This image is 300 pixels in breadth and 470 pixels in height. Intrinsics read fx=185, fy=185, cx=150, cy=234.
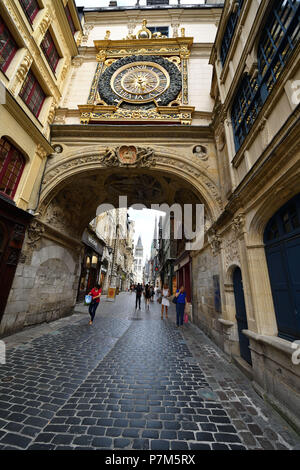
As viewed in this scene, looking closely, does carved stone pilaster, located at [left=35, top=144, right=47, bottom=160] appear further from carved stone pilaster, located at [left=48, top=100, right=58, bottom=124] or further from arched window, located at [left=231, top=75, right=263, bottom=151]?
arched window, located at [left=231, top=75, right=263, bottom=151]

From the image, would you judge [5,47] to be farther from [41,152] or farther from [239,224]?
[239,224]

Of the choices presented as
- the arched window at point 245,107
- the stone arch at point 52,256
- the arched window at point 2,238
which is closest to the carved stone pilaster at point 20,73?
the arched window at point 2,238

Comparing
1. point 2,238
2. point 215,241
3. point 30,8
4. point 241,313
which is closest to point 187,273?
point 215,241

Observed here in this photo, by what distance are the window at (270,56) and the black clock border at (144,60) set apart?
477 cm

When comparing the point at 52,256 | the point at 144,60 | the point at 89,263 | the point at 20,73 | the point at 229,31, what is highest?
the point at 144,60

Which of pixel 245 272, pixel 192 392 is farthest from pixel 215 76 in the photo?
pixel 192 392

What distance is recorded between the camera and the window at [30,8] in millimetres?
6306

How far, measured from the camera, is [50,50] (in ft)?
27.2

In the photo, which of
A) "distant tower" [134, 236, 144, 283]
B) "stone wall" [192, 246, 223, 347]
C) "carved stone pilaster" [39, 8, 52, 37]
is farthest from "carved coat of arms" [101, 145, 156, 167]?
"distant tower" [134, 236, 144, 283]

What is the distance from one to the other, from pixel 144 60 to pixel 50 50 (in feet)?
15.0

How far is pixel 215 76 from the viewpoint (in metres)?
7.17

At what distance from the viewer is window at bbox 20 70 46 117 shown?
6.72m

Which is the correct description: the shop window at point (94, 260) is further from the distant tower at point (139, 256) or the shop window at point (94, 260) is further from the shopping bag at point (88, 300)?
the distant tower at point (139, 256)

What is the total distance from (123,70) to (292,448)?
13.8 m
